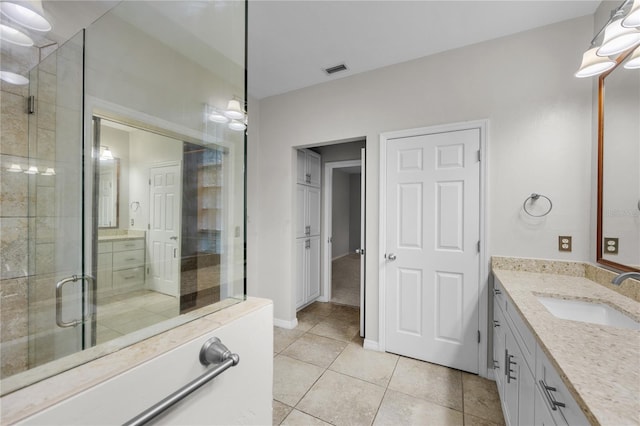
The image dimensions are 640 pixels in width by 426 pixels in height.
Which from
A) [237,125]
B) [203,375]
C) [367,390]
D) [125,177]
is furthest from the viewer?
[367,390]

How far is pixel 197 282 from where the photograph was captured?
4.08 feet

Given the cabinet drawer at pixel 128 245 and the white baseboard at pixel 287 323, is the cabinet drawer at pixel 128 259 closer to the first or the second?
the cabinet drawer at pixel 128 245

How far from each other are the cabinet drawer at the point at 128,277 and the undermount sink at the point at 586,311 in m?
2.31

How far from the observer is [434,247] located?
2.31 metres

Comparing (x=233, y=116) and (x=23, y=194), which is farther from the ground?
(x=233, y=116)

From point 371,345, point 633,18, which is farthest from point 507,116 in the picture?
point 371,345

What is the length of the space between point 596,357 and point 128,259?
2133 millimetres

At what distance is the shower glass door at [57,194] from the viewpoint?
1.15 metres

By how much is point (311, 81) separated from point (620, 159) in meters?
2.55

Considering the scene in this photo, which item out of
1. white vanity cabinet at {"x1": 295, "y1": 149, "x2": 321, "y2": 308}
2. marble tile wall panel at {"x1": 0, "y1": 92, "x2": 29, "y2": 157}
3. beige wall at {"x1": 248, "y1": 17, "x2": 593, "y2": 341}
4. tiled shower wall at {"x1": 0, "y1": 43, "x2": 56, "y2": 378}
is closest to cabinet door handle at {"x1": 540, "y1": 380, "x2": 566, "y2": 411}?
beige wall at {"x1": 248, "y1": 17, "x2": 593, "y2": 341}

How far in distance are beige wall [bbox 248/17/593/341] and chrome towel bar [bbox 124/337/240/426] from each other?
2053 mm

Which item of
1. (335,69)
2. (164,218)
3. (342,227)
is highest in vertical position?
(335,69)

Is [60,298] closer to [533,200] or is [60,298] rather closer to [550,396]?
[550,396]

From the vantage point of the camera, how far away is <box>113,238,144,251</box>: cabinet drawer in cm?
150
